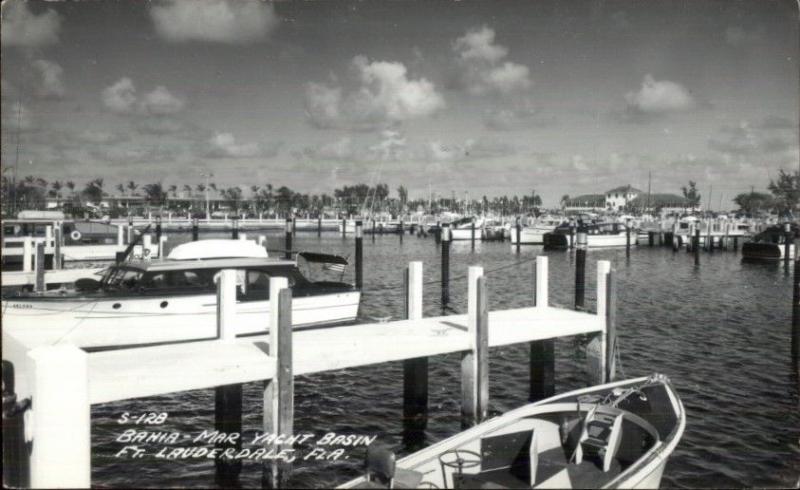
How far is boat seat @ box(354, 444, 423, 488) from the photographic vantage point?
265 inches

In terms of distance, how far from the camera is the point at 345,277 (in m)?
37.8

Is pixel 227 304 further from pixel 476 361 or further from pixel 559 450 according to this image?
pixel 559 450

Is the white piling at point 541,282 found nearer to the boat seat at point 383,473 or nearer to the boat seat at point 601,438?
the boat seat at point 601,438

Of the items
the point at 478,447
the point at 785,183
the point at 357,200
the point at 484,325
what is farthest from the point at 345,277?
the point at 357,200

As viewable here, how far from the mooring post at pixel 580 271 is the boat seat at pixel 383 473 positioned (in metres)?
10.5

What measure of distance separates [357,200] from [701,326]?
170 m

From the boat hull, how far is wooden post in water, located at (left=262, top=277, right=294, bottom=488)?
524 centimetres

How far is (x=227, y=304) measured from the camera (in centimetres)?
1018

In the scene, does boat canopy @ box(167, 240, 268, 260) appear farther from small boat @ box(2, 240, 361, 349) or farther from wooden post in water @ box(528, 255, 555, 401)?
wooden post in water @ box(528, 255, 555, 401)

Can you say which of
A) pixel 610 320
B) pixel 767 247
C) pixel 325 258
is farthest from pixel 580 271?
pixel 767 247

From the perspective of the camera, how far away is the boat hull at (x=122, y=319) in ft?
44.2

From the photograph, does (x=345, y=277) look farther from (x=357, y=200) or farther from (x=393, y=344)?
(x=357, y=200)

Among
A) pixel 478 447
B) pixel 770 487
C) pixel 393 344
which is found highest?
pixel 393 344

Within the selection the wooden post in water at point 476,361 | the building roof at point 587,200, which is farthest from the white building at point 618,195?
the wooden post in water at point 476,361
